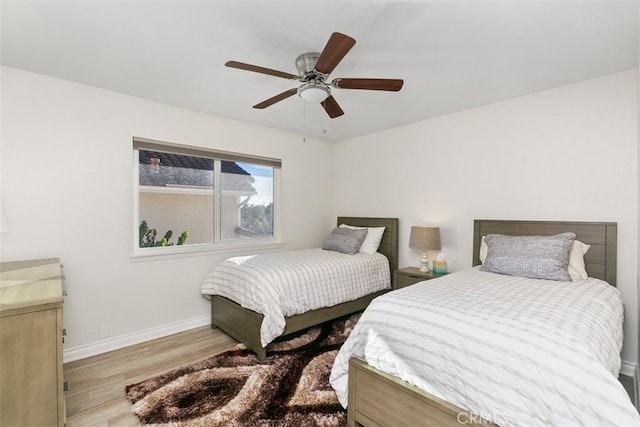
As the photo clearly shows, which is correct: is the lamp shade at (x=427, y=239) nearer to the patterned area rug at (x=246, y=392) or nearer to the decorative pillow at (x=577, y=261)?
the decorative pillow at (x=577, y=261)

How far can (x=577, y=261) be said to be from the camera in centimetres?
231

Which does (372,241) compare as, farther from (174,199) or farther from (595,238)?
(174,199)

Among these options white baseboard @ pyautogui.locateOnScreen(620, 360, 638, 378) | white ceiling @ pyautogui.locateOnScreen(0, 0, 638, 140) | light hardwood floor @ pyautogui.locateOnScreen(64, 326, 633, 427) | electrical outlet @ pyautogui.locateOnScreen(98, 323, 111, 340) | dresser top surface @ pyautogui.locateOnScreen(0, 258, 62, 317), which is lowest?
light hardwood floor @ pyautogui.locateOnScreen(64, 326, 633, 427)

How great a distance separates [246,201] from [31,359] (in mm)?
2689

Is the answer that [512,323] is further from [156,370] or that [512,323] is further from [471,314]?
[156,370]

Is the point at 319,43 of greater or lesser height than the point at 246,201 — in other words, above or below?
above

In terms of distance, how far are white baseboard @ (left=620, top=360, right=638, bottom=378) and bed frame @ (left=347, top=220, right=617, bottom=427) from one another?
625 millimetres

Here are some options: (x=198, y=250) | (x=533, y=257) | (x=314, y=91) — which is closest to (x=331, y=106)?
(x=314, y=91)

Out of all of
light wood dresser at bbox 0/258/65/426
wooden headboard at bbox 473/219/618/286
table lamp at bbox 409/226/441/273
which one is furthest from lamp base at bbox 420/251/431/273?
light wood dresser at bbox 0/258/65/426

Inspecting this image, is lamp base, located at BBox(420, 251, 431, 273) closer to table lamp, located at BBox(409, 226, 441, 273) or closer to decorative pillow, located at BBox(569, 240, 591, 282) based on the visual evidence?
table lamp, located at BBox(409, 226, 441, 273)

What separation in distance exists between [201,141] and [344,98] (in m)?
1.65

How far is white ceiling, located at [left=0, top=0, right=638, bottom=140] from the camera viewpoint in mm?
1629

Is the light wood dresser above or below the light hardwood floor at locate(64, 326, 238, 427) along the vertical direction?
above

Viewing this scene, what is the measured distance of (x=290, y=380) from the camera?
2150mm
